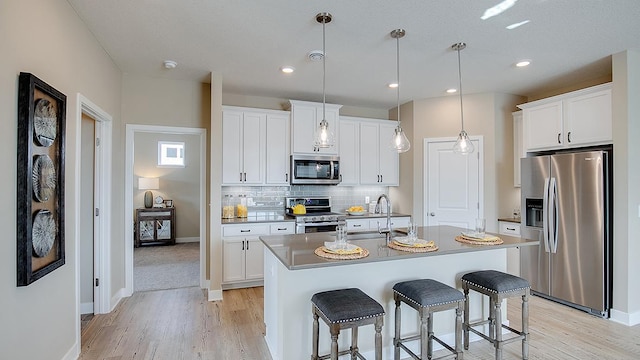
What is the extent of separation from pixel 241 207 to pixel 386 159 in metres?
2.43

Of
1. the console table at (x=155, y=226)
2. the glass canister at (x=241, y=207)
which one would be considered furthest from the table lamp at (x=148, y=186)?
the glass canister at (x=241, y=207)

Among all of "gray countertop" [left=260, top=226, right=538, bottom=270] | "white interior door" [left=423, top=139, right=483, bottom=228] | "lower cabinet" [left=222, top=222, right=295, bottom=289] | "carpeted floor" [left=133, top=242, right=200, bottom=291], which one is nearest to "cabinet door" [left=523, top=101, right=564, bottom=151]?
"white interior door" [left=423, top=139, right=483, bottom=228]

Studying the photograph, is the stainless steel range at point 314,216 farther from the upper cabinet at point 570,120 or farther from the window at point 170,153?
the window at point 170,153

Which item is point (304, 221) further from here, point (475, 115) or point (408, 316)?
point (475, 115)

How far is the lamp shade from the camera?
6.96 m

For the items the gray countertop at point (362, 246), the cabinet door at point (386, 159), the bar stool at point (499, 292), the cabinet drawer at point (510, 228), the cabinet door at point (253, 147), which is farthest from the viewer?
the cabinet door at point (386, 159)

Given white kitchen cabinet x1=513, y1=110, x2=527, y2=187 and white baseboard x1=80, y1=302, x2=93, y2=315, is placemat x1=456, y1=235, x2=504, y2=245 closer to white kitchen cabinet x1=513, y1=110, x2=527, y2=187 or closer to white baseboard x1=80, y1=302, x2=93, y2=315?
white kitchen cabinet x1=513, y1=110, x2=527, y2=187

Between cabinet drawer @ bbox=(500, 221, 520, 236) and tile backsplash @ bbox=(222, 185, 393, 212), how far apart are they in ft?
5.92

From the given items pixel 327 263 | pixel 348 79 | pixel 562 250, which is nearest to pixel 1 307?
pixel 327 263

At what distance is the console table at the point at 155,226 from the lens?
6.79 metres

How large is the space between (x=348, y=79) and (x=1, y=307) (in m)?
3.73

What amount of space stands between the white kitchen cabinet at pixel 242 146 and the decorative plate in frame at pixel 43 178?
7.37 ft

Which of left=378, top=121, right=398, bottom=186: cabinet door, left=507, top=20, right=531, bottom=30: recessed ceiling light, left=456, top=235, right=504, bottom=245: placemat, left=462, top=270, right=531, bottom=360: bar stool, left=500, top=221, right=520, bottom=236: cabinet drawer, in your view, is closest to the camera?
left=462, top=270, right=531, bottom=360: bar stool

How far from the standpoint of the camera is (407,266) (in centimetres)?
259
